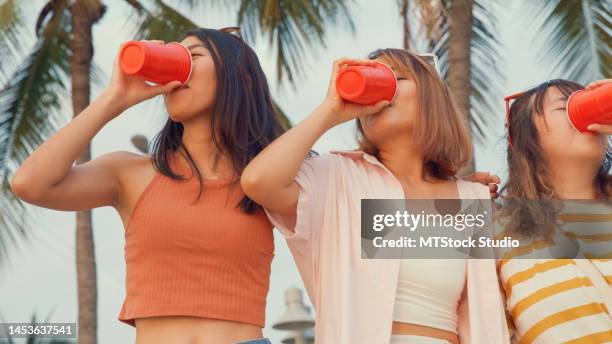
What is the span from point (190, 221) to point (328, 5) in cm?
715

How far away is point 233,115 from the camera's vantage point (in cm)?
441

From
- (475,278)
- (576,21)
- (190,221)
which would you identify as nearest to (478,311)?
(475,278)

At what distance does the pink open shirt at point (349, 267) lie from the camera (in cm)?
412

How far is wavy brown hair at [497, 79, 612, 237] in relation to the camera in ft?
15.0

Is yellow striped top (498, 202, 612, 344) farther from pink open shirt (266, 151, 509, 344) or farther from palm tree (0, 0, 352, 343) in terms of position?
palm tree (0, 0, 352, 343)

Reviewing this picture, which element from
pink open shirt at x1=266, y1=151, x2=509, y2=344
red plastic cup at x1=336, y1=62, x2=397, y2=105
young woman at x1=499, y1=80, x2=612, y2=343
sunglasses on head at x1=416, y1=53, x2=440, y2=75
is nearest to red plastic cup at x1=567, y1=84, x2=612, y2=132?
young woman at x1=499, y1=80, x2=612, y2=343

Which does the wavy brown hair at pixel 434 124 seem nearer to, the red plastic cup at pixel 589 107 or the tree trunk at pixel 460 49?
the red plastic cup at pixel 589 107

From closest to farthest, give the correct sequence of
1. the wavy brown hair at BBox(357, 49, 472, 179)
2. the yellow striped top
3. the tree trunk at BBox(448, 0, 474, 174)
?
1. the yellow striped top
2. the wavy brown hair at BBox(357, 49, 472, 179)
3. the tree trunk at BBox(448, 0, 474, 174)

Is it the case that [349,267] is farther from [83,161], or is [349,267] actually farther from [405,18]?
[83,161]

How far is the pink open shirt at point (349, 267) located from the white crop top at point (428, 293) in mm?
50

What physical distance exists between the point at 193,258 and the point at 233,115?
604 mm

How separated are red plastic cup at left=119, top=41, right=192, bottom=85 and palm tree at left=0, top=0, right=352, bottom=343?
6.80 meters

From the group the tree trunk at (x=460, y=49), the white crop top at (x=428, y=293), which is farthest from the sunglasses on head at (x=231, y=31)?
the tree trunk at (x=460, y=49)

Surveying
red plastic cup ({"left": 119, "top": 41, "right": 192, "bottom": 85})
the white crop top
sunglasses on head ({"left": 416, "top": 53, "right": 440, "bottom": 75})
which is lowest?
the white crop top
